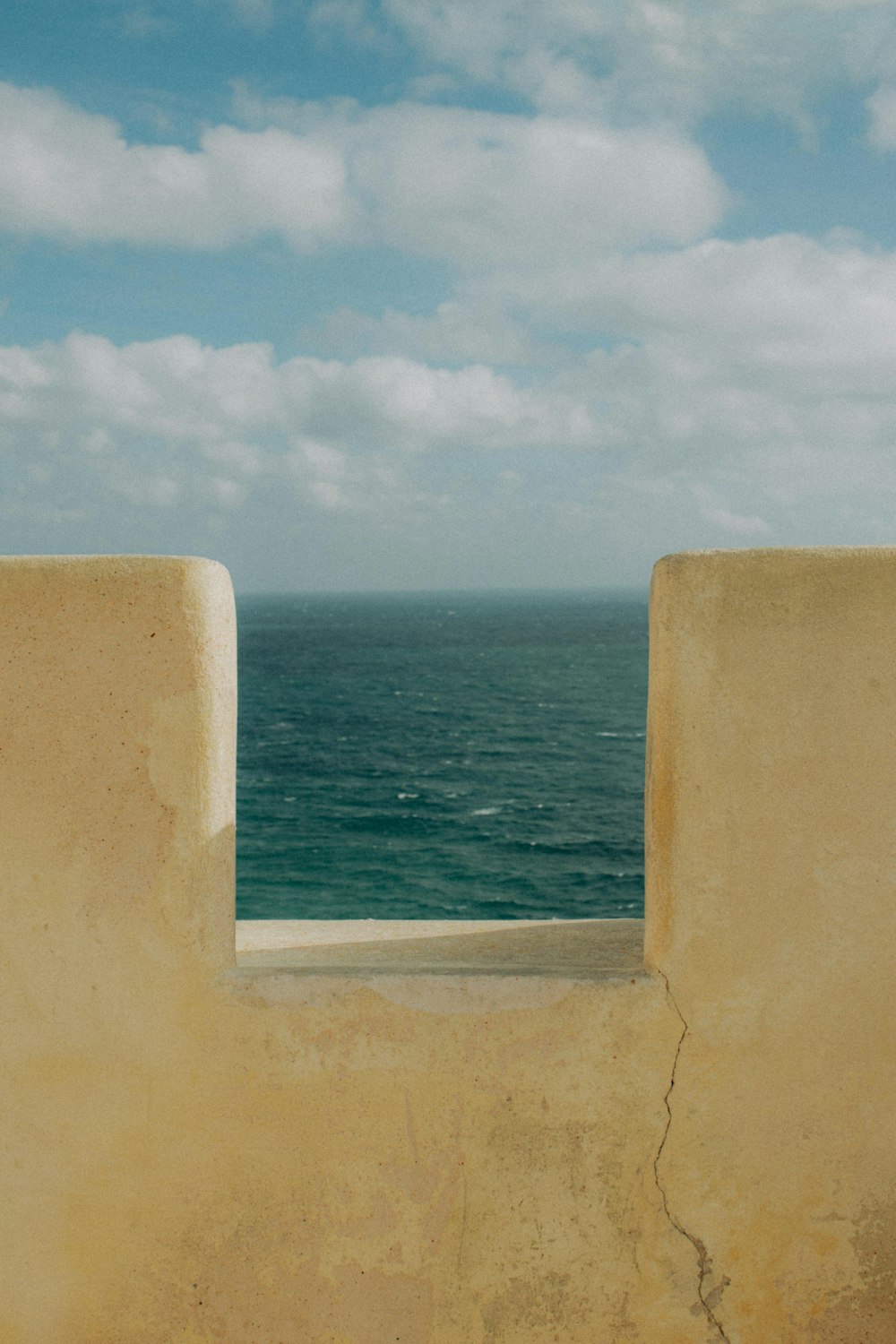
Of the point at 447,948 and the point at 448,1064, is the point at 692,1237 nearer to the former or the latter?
the point at 448,1064

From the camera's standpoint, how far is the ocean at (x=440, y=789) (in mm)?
33531

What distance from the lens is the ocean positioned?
110 feet

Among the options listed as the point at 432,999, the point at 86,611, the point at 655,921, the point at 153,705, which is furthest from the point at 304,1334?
the point at 86,611

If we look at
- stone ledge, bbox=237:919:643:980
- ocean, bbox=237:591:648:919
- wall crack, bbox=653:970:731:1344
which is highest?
stone ledge, bbox=237:919:643:980

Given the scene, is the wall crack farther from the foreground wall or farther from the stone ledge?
the stone ledge

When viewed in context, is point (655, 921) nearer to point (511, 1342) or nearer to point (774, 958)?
point (774, 958)

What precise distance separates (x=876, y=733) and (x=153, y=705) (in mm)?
1950

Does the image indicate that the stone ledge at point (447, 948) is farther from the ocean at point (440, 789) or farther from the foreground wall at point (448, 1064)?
the ocean at point (440, 789)

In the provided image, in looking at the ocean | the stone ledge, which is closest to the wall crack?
the stone ledge

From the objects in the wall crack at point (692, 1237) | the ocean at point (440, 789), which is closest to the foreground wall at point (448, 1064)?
the wall crack at point (692, 1237)

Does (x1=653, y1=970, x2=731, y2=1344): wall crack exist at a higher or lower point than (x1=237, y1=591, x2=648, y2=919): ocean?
higher

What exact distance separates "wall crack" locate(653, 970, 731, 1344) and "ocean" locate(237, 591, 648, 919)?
857 inches

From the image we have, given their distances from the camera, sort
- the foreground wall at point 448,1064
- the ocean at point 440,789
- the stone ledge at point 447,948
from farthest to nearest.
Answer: the ocean at point 440,789 < the stone ledge at point 447,948 < the foreground wall at point 448,1064

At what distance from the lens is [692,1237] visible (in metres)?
2.86
